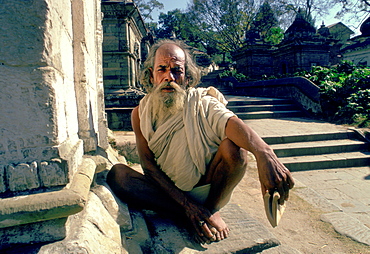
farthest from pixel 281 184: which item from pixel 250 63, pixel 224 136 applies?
pixel 250 63

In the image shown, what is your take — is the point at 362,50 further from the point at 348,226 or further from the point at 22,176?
the point at 22,176

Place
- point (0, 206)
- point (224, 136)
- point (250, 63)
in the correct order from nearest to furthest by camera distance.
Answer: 1. point (0, 206)
2. point (224, 136)
3. point (250, 63)

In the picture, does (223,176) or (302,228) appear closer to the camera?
(223,176)

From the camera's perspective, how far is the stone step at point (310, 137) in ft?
17.6

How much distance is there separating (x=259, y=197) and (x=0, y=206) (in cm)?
280

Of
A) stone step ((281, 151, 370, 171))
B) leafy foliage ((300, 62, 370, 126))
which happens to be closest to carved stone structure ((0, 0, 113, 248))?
stone step ((281, 151, 370, 171))

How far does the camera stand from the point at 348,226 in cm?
243

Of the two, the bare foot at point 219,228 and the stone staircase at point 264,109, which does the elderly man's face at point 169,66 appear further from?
the stone staircase at point 264,109

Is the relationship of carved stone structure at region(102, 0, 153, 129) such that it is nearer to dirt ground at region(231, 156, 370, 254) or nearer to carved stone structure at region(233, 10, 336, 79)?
dirt ground at region(231, 156, 370, 254)

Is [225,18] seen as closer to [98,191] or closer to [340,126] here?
[340,126]

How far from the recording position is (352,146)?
17.3 ft

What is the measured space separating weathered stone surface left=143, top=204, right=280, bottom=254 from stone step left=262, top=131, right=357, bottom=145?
144 inches

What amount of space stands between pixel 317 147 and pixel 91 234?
5043mm

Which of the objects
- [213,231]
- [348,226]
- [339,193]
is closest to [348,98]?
[339,193]
